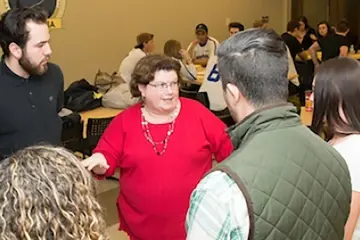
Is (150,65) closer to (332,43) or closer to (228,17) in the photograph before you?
(332,43)

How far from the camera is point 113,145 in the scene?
253cm

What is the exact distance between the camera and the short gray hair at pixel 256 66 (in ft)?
4.91

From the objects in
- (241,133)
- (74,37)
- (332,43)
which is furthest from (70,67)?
(241,133)

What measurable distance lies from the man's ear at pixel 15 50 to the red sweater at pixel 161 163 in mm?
559

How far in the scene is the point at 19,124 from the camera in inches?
101

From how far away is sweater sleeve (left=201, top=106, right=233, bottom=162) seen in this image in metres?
2.58

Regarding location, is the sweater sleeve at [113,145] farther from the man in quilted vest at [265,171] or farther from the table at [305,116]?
the table at [305,116]

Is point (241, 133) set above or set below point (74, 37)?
above

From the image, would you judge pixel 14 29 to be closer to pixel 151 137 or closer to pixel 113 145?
pixel 113 145

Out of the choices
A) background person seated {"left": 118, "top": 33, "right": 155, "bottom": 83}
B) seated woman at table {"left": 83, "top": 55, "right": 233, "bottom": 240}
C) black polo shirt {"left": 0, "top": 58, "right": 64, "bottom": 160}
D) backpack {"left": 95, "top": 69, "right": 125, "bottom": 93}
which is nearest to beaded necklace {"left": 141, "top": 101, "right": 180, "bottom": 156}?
seated woman at table {"left": 83, "top": 55, "right": 233, "bottom": 240}

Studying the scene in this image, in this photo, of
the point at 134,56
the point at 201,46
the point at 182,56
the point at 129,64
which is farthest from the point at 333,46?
the point at 129,64

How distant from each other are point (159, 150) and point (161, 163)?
62mm

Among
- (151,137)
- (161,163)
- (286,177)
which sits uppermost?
(286,177)

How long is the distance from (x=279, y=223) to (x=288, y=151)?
194 mm
